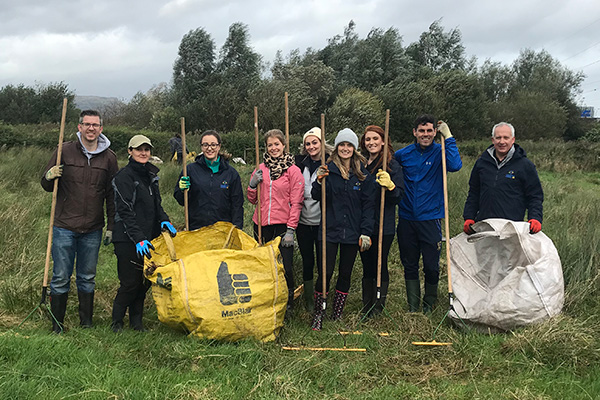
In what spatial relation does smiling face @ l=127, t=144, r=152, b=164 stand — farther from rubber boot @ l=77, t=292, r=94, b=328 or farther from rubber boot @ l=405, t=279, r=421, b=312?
rubber boot @ l=405, t=279, r=421, b=312

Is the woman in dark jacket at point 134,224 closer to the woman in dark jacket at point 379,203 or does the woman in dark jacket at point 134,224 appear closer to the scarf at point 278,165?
the scarf at point 278,165

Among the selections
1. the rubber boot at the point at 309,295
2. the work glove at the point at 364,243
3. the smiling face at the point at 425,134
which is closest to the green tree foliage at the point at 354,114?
the rubber boot at the point at 309,295

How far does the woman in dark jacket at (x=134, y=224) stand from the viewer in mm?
3598

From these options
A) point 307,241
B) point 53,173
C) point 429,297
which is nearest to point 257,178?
point 307,241

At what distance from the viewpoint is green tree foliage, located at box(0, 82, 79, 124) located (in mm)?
25844

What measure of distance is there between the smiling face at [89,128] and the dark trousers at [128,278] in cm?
89

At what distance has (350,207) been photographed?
154 inches

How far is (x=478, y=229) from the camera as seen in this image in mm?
4016

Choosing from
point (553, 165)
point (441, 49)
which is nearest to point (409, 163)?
point (553, 165)

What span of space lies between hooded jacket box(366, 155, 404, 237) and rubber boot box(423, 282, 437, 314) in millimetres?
640

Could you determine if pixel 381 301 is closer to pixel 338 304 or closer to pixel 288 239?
pixel 338 304

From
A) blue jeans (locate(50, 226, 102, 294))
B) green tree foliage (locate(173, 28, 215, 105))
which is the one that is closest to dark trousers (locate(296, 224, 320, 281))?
blue jeans (locate(50, 226, 102, 294))

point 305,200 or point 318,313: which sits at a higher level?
point 305,200

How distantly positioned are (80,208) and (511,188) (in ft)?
11.9
